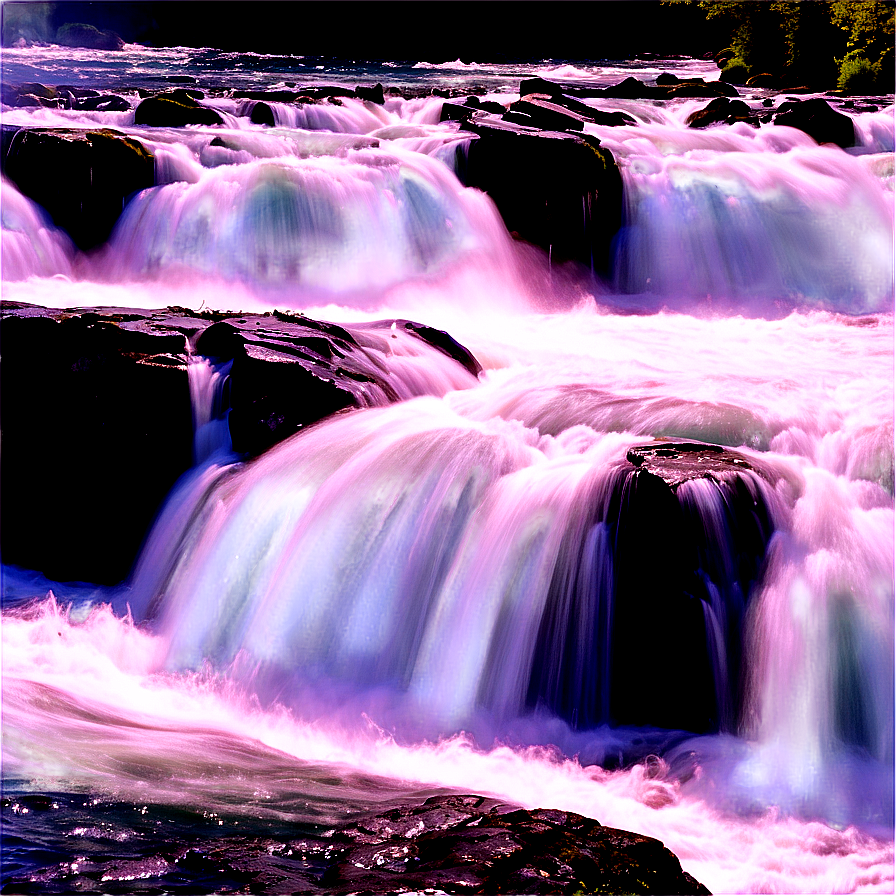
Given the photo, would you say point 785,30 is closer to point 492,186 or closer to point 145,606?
point 492,186

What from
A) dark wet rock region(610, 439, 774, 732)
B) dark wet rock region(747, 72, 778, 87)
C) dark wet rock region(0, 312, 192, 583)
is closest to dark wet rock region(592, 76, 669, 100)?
dark wet rock region(747, 72, 778, 87)

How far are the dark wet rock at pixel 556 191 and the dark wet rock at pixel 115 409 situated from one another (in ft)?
18.5

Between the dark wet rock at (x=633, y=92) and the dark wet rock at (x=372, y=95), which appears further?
the dark wet rock at (x=633, y=92)

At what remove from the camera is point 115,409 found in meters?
7.67

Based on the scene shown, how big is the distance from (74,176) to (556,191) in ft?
19.7

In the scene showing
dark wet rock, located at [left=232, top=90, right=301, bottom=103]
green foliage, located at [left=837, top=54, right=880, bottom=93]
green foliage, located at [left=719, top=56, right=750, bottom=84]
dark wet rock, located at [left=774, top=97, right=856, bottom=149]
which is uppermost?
green foliage, located at [left=719, top=56, right=750, bottom=84]

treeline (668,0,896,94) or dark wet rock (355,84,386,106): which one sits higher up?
treeline (668,0,896,94)

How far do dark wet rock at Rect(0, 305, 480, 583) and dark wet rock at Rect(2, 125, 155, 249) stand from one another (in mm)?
4335

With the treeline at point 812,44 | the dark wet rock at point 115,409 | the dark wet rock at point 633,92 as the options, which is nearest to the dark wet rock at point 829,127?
the dark wet rock at point 633,92

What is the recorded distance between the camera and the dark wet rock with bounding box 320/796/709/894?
3.35 metres

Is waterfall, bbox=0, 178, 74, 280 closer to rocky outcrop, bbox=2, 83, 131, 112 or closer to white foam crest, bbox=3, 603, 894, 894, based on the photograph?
rocky outcrop, bbox=2, 83, 131, 112

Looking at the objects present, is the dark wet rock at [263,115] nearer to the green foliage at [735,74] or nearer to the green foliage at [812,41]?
the green foliage at [812,41]

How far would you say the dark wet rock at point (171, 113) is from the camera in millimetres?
14992

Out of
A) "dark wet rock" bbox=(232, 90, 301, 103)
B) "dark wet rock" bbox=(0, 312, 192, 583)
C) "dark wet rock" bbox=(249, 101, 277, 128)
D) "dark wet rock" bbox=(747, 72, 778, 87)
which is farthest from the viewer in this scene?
"dark wet rock" bbox=(747, 72, 778, 87)
